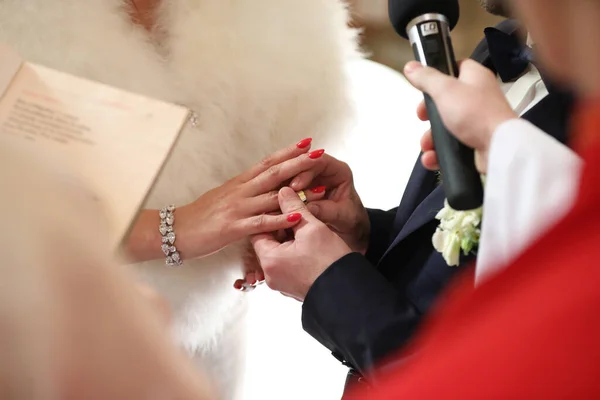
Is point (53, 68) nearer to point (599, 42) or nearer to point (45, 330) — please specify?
point (45, 330)

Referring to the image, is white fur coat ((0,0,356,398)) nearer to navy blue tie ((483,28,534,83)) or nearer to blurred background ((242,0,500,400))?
blurred background ((242,0,500,400))

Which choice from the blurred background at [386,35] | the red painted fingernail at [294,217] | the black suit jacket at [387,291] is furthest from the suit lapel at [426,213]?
the blurred background at [386,35]

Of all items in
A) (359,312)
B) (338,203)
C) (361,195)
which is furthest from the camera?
(361,195)

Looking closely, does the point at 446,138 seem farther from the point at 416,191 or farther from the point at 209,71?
the point at 209,71

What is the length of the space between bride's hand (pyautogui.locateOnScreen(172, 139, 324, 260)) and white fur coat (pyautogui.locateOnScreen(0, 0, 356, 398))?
5 centimetres

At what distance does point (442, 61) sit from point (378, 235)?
366 millimetres

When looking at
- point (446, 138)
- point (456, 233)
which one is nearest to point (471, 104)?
point (446, 138)

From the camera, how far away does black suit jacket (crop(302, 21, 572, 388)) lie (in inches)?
20.3

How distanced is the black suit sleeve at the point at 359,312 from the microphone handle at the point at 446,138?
143mm

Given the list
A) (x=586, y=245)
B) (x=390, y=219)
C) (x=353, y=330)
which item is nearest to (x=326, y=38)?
(x=390, y=219)

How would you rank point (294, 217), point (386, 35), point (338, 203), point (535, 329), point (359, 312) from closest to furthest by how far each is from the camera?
point (535, 329) < point (359, 312) < point (294, 217) < point (338, 203) < point (386, 35)

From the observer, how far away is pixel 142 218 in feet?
2.36

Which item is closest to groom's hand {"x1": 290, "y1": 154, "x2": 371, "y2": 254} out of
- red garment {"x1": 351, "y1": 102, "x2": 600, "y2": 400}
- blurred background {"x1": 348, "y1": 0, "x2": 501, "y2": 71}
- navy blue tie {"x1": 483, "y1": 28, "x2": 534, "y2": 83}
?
navy blue tie {"x1": 483, "y1": 28, "x2": 534, "y2": 83}

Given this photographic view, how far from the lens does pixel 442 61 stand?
0.47 m
